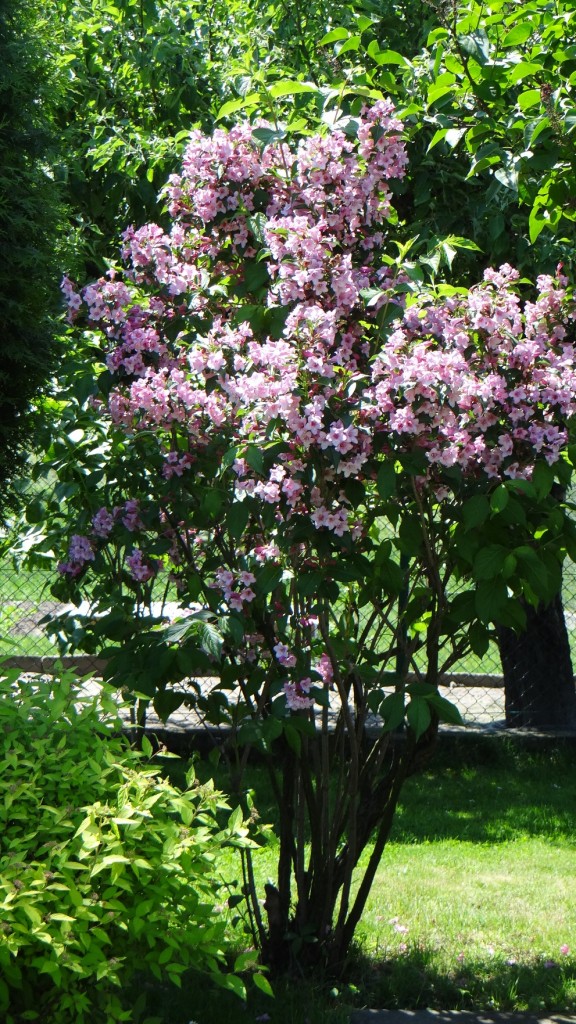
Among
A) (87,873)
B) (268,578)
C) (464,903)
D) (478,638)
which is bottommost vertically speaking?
(464,903)

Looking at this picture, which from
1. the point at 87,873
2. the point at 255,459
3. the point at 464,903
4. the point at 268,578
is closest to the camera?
the point at 87,873

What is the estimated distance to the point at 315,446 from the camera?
2.60 m

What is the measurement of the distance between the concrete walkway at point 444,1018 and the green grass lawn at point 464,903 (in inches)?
2.0

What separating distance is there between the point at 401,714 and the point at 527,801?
2947mm

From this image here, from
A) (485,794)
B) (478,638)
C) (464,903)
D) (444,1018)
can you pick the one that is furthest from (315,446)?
(485,794)

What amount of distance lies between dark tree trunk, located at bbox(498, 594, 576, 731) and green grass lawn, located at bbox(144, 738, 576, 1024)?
1.03 feet

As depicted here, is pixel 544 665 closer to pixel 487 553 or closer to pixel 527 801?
pixel 527 801

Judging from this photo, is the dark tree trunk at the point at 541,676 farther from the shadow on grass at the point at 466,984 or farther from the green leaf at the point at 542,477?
the green leaf at the point at 542,477

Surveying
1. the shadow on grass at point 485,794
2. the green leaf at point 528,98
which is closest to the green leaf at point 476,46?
the green leaf at point 528,98

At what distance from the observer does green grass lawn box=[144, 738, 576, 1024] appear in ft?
10.5

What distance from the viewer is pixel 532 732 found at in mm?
6172

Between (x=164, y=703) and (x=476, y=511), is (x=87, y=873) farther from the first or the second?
(x=476, y=511)

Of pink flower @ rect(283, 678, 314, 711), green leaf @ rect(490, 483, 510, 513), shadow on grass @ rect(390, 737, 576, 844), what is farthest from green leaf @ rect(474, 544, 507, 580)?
shadow on grass @ rect(390, 737, 576, 844)

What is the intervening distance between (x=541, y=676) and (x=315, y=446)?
4206 mm
